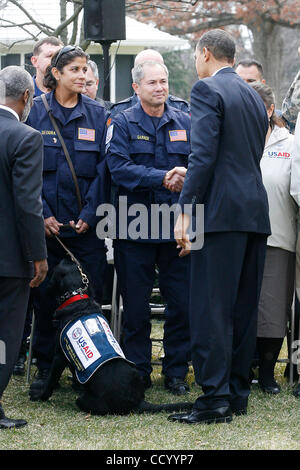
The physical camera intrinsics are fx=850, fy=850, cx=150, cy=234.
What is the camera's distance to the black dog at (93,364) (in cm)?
493

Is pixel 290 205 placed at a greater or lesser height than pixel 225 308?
greater

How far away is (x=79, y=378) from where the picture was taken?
4.97 metres

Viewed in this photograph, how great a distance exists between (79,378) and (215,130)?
5.41ft

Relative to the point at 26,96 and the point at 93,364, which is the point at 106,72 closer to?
the point at 26,96

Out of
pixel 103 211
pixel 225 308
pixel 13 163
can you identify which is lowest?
pixel 225 308

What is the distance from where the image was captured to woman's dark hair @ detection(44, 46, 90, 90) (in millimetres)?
5613

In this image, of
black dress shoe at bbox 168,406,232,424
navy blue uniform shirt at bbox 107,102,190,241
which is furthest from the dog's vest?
navy blue uniform shirt at bbox 107,102,190,241

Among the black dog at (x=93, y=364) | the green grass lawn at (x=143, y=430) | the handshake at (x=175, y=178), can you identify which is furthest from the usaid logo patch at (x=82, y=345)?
the handshake at (x=175, y=178)

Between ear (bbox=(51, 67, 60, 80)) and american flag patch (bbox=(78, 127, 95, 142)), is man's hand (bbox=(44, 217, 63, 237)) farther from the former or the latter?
ear (bbox=(51, 67, 60, 80))

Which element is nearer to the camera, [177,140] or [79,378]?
[79,378]

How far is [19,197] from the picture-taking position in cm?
450

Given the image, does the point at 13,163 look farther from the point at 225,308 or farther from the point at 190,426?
the point at 190,426
